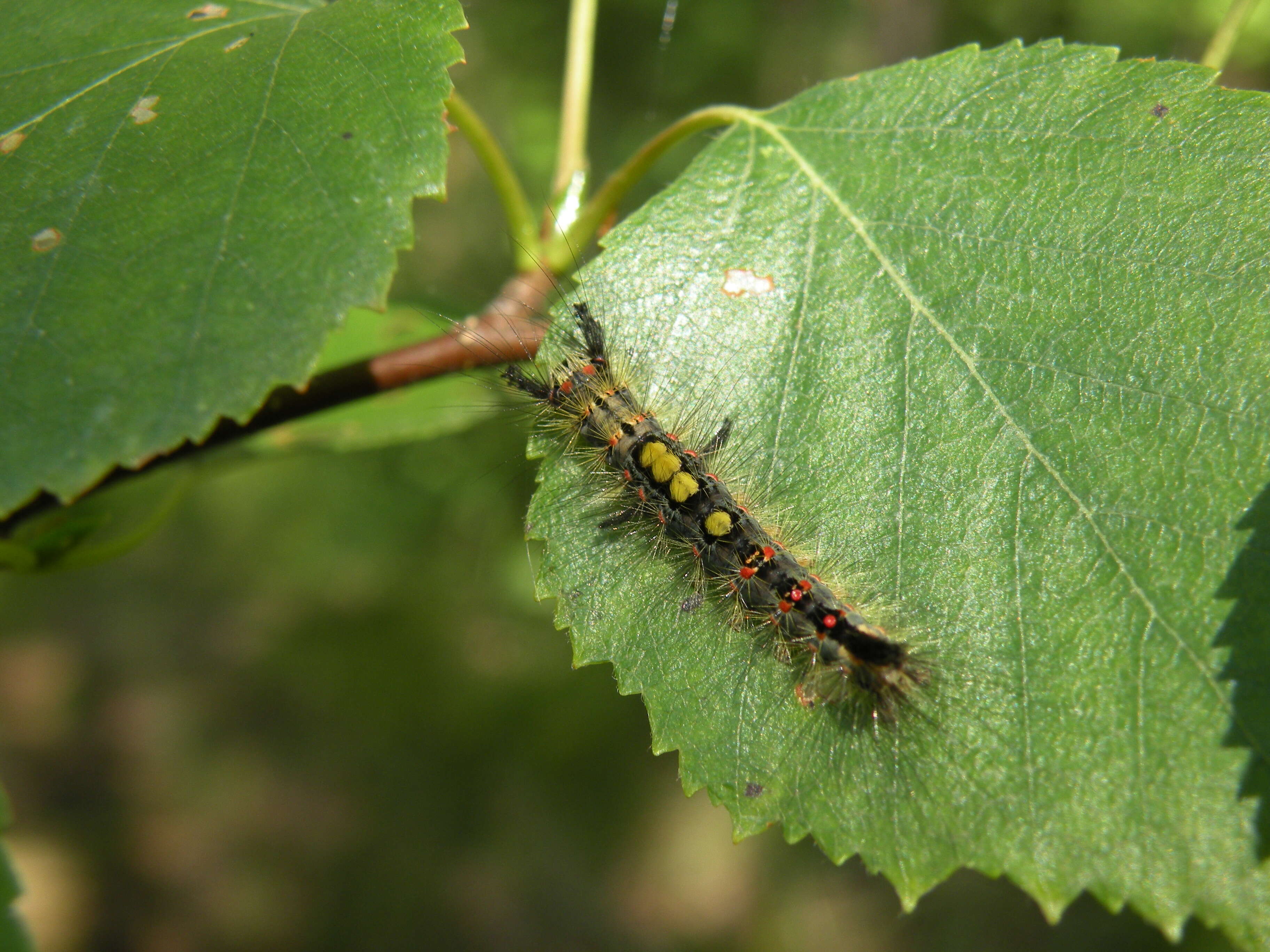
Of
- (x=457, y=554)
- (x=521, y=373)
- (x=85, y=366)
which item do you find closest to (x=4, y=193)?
Answer: (x=85, y=366)

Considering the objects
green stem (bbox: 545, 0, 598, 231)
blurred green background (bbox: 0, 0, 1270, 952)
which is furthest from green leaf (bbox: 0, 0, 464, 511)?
blurred green background (bbox: 0, 0, 1270, 952)

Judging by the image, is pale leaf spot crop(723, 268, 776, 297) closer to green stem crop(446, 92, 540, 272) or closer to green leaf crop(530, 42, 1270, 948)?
green leaf crop(530, 42, 1270, 948)

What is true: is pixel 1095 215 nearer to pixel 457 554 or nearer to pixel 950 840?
pixel 950 840

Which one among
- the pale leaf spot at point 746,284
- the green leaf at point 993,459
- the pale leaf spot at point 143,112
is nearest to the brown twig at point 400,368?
the green leaf at point 993,459

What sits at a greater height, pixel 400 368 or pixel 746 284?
pixel 400 368

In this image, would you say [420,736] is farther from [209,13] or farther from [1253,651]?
[1253,651]

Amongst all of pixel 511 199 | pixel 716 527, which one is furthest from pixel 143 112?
pixel 716 527

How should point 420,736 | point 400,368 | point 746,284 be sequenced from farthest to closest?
point 420,736, point 400,368, point 746,284
